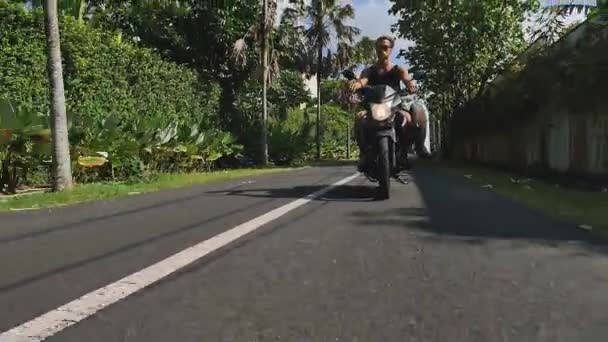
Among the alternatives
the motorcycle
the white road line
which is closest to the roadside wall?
the motorcycle

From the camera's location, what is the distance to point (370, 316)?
3402 millimetres

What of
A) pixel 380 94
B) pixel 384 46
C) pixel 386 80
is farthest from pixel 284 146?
pixel 380 94

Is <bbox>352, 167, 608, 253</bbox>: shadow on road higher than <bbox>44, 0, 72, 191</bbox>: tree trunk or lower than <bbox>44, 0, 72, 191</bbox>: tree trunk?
lower

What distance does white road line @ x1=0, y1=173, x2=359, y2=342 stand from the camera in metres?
3.10

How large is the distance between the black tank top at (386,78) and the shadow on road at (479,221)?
5.80 feet

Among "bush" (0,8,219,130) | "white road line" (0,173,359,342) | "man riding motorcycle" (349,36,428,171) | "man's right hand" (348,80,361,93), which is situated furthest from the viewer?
"bush" (0,8,219,130)

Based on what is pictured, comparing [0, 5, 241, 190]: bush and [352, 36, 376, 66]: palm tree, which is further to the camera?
[352, 36, 376, 66]: palm tree

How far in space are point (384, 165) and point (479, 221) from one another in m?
2.23

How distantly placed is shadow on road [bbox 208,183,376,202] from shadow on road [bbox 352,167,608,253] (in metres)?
1.09

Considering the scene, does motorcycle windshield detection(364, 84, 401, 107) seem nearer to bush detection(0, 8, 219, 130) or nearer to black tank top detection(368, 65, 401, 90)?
black tank top detection(368, 65, 401, 90)

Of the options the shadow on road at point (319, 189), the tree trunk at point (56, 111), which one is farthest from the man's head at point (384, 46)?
the tree trunk at point (56, 111)

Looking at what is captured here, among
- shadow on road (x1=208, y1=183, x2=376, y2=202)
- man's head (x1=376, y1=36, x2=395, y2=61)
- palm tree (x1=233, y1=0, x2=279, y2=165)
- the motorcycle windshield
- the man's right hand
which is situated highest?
palm tree (x1=233, y1=0, x2=279, y2=165)

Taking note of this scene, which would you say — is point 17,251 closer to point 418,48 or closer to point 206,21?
point 206,21

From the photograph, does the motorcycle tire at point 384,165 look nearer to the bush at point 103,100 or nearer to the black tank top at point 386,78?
the black tank top at point 386,78
